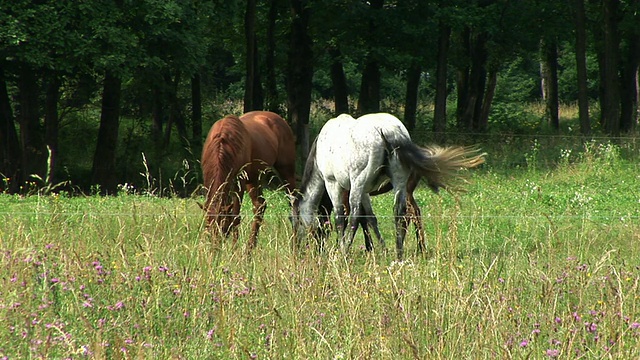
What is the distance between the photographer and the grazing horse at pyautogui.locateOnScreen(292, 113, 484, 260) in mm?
9742

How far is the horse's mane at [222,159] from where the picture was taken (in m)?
9.93

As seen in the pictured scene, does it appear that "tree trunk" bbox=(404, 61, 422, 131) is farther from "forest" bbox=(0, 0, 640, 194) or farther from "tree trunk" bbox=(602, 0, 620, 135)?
"tree trunk" bbox=(602, 0, 620, 135)

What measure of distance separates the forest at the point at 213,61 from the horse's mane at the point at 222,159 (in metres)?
3.26

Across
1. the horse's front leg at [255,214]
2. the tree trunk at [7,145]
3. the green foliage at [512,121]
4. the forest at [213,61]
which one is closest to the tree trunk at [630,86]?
the forest at [213,61]

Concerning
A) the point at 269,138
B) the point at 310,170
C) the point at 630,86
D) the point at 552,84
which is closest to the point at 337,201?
the point at 310,170

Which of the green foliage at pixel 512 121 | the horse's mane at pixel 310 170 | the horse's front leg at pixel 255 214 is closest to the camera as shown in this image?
the horse's front leg at pixel 255 214

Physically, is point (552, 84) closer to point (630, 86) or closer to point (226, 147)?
point (630, 86)

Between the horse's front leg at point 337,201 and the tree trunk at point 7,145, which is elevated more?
the tree trunk at point 7,145

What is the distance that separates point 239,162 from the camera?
11250 mm

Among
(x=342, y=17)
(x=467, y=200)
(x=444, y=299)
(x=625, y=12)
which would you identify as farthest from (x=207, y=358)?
(x=625, y=12)

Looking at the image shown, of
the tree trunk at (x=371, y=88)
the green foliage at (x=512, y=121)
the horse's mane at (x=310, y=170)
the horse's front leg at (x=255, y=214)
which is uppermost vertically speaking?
the tree trunk at (x=371, y=88)

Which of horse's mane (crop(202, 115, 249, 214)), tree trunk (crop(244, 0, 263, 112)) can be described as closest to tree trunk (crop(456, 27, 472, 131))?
tree trunk (crop(244, 0, 263, 112))

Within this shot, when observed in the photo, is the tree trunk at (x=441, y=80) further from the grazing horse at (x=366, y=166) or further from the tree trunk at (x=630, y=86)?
the grazing horse at (x=366, y=166)

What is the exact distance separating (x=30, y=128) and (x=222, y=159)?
45.3 feet
